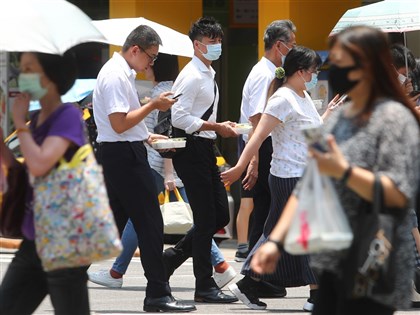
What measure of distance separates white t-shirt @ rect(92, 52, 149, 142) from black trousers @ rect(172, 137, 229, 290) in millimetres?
579

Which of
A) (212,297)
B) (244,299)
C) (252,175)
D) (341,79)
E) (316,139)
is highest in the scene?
(341,79)

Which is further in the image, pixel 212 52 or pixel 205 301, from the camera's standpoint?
pixel 212 52

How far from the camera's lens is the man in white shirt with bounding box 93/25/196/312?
8539 millimetres

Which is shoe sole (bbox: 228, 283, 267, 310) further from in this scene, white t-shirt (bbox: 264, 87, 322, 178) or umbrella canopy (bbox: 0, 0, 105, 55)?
umbrella canopy (bbox: 0, 0, 105, 55)

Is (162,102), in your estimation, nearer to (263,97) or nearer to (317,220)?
(263,97)

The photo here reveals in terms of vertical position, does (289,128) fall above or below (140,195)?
above

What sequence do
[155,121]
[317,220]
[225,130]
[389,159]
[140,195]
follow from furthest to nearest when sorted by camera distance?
[155,121], [225,130], [140,195], [389,159], [317,220]

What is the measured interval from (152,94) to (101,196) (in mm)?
5366

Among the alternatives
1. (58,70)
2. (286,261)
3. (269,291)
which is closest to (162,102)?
(286,261)

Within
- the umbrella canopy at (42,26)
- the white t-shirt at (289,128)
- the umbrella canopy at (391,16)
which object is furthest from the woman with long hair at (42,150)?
the umbrella canopy at (391,16)

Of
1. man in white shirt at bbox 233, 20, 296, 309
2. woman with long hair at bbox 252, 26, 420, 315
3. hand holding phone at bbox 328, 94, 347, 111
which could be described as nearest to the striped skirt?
hand holding phone at bbox 328, 94, 347, 111

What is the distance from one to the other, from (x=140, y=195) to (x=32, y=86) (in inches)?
116

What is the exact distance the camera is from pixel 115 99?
8.51 meters

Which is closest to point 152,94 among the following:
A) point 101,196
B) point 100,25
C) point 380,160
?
point 100,25
